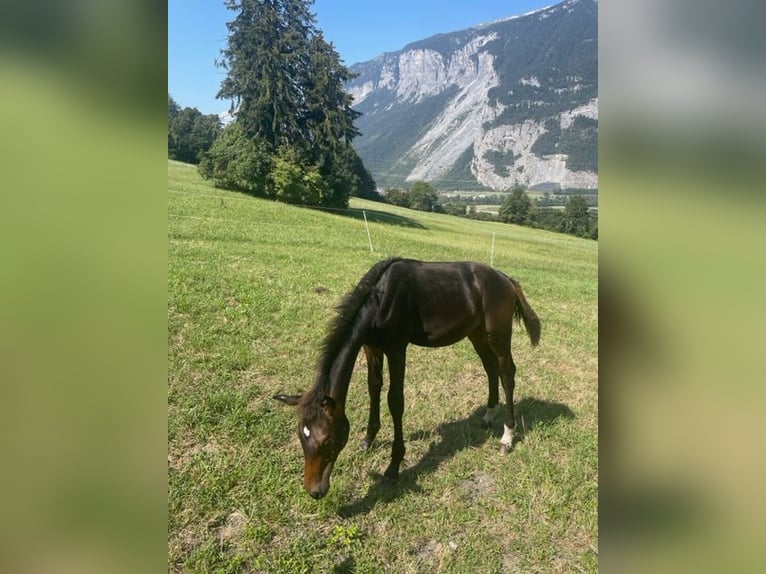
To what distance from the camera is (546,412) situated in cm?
483

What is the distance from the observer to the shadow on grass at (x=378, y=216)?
1580cm

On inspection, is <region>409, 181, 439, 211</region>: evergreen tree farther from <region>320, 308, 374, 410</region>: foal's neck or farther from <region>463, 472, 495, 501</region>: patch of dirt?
<region>320, 308, 374, 410</region>: foal's neck

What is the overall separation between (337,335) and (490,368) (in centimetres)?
223

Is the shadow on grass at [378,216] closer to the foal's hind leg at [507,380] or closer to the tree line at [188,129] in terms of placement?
the tree line at [188,129]

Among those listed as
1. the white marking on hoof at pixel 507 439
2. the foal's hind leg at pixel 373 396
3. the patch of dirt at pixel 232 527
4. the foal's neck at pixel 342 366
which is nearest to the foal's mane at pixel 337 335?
the foal's neck at pixel 342 366

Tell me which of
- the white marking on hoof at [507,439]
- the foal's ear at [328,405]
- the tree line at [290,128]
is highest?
the tree line at [290,128]

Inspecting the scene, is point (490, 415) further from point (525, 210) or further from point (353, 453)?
point (525, 210)

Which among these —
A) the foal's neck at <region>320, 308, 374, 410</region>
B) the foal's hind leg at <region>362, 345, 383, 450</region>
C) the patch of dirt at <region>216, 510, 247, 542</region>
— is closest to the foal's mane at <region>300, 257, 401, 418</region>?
the foal's neck at <region>320, 308, 374, 410</region>

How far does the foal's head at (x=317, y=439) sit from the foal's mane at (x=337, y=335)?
2 centimetres

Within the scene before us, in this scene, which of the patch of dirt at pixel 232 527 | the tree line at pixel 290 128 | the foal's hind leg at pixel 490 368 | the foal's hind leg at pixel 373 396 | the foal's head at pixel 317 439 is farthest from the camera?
the tree line at pixel 290 128

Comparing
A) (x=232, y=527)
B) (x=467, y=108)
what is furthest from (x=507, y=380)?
(x=467, y=108)
